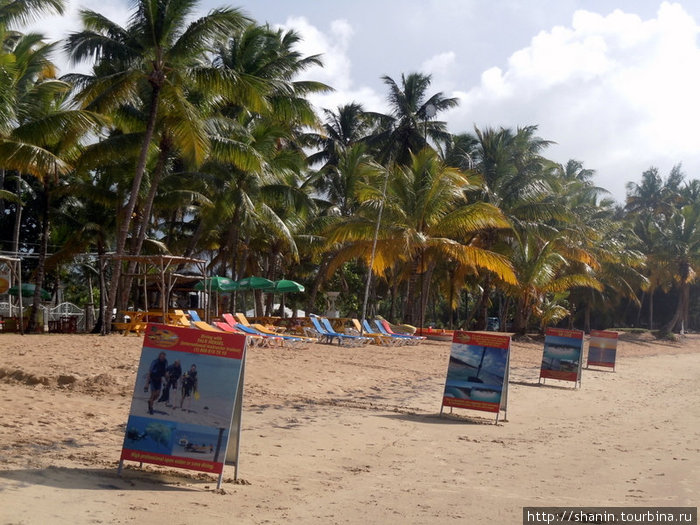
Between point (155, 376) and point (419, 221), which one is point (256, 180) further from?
point (155, 376)

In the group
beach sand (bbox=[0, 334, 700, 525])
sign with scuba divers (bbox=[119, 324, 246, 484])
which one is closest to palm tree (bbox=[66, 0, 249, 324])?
beach sand (bbox=[0, 334, 700, 525])

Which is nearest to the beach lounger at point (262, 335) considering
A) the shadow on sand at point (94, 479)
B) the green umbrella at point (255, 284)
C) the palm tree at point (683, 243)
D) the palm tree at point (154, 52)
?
the palm tree at point (154, 52)

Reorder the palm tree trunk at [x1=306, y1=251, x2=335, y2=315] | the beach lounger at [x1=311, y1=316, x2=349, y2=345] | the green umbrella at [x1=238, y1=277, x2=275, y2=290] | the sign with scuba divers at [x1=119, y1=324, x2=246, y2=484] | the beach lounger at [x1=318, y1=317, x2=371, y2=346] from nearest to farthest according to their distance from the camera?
the sign with scuba divers at [x1=119, y1=324, x2=246, y2=484]
the beach lounger at [x1=311, y1=316, x2=349, y2=345]
the beach lounger at [x1=318, y1=317, x2=371, y2=346]
the green umbrella at [x1=238, y1=277, x2=275, y2=290]
the palm tree trunk at [x1=306, y1=251, x2=335, y2=315]

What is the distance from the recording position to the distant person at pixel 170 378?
5.61m

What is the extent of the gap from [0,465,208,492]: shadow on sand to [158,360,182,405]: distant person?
2.03 ft

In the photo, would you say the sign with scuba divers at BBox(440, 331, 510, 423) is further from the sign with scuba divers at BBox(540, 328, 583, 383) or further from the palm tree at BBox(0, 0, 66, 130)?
the palm tree at BBox(0, 0, 66, 130)

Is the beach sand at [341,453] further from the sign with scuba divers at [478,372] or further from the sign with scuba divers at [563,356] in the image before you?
the sign with scuba divers at [563,356]

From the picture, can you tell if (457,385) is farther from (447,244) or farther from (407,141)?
(407,141)

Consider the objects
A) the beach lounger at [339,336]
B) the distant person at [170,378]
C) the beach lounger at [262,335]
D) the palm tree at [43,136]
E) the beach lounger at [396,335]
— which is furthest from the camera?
the beach lounger at [396,335]

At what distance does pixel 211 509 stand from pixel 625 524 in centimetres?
290

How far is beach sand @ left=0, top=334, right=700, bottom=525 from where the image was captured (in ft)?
16.7

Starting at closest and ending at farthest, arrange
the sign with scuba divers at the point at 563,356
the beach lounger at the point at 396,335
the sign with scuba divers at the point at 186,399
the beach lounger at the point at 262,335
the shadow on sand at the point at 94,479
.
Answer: the shadow on sand at the point at 94,479, the sign with scuba divers at the point at 186,399, the sign with scuba divers at the point at 563,356, the beach lounger at the point at 262,335, the beach lounger at the point at 396,335

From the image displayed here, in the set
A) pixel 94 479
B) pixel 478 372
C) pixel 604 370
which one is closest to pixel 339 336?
pixel 604 370

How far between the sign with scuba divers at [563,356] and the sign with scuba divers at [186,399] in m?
9.85
